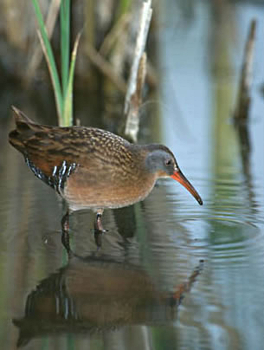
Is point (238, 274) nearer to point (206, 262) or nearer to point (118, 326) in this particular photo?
point (206, 262)

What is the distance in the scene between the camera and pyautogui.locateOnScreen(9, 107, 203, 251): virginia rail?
4887 millimetres

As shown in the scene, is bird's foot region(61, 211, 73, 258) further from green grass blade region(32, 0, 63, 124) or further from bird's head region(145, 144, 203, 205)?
green grass blade region(32, 0, 63, 124)

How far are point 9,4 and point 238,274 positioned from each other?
20.0ft

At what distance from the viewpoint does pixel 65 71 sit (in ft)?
18.9

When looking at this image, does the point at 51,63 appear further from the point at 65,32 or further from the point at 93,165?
the point at 93,165

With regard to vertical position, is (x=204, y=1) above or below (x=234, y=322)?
above

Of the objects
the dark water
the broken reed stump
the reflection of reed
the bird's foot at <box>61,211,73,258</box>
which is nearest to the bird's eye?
the dark water

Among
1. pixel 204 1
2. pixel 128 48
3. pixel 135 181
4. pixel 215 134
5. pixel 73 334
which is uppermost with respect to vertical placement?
pixel 204 1

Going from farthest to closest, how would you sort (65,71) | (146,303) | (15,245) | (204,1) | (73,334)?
(204,1) → (65,71) → (15,245) → (146,303) → (73,334)

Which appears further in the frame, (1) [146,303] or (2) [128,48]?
(2) [128,48]

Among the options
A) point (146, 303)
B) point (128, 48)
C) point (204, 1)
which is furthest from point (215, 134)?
point (204, 1)

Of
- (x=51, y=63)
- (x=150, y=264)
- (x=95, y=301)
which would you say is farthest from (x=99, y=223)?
(x=51, y=63)

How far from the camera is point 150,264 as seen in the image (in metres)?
4.48

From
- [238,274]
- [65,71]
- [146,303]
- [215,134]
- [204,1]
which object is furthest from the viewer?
[204,1]
